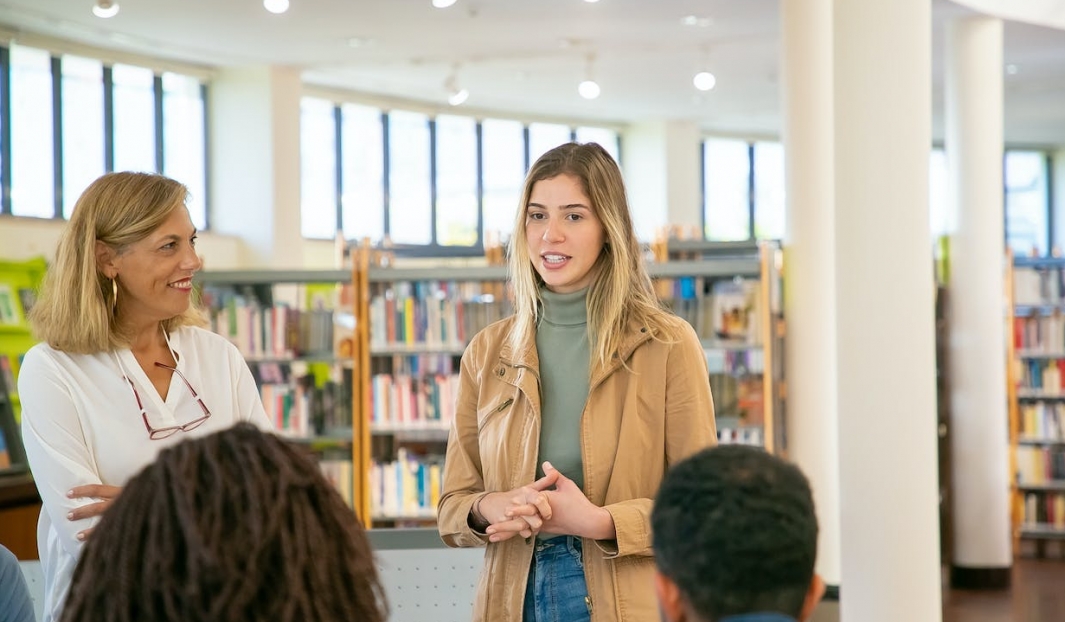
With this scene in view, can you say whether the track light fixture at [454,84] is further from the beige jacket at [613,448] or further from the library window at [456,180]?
the beige jacket at [613,448]

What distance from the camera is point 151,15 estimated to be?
32.6 ft

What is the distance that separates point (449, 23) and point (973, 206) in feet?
15.5

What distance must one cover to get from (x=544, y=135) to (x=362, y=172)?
2.92m

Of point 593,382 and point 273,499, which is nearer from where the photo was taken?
point 273,499

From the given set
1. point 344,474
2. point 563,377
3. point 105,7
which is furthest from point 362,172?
point 563,377

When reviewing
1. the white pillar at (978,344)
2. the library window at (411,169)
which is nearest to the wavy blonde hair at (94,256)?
the white pillar at (978,344)

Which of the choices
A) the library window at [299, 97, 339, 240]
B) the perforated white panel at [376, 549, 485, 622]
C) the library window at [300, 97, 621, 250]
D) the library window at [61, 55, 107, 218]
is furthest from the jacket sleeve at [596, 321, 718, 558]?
the library window at [299, 97, 339, 240]

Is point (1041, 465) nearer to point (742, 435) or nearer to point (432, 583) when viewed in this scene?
point (742, 435)

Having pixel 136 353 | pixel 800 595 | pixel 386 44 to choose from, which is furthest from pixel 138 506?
pixel 386 44

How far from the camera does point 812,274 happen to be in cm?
733

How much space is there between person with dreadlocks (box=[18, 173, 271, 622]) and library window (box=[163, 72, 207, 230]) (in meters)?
10.2

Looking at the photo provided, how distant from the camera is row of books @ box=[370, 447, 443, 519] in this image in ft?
23.0

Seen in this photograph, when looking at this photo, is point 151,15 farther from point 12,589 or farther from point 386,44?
point 12,589

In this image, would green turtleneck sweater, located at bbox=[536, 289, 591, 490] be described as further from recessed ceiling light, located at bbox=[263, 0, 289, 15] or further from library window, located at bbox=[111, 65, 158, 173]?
library window, located at bbox=[111, 65, 158, 173]
